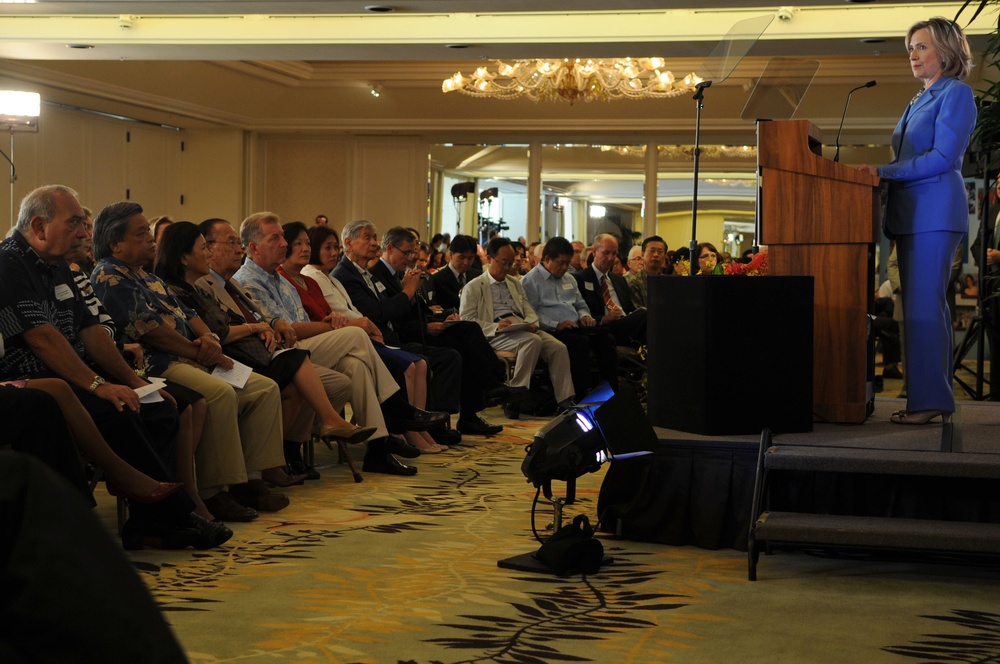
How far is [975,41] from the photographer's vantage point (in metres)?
8.34

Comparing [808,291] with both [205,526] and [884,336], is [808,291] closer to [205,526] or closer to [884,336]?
[205,526]

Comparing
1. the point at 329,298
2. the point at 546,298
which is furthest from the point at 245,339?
the point at 546,298

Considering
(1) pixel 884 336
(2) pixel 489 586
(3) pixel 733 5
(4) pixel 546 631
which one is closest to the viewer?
(4) pixel 546 631

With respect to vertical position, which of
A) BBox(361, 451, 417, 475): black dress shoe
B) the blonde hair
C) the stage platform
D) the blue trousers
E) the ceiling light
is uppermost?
the ceiling light

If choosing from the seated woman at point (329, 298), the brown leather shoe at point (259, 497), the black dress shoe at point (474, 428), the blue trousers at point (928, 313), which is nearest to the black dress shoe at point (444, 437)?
the seated woman at point (329, 298)

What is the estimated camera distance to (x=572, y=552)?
3.54m

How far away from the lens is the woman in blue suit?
4.04m

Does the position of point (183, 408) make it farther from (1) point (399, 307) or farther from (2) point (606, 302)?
(2) point (606, 302)

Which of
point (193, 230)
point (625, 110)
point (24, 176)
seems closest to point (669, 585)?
point (193, 230)

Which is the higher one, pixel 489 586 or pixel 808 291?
pixel 808 291

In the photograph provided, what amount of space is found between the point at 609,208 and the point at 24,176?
749 cm

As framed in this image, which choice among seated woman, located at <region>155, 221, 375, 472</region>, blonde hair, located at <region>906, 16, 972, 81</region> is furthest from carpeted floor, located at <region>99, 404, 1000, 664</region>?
blonde hair, located at <region>906, 16, 972, 81</region>

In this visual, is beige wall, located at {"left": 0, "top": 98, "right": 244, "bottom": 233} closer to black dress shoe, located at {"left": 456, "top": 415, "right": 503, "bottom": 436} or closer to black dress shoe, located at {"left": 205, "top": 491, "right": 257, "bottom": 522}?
black dress shoe, located at {"left": 456, "top": 415, "right": 503, "bottom": 436}

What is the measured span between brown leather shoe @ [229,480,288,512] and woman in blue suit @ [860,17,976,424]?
2583 millimetres
